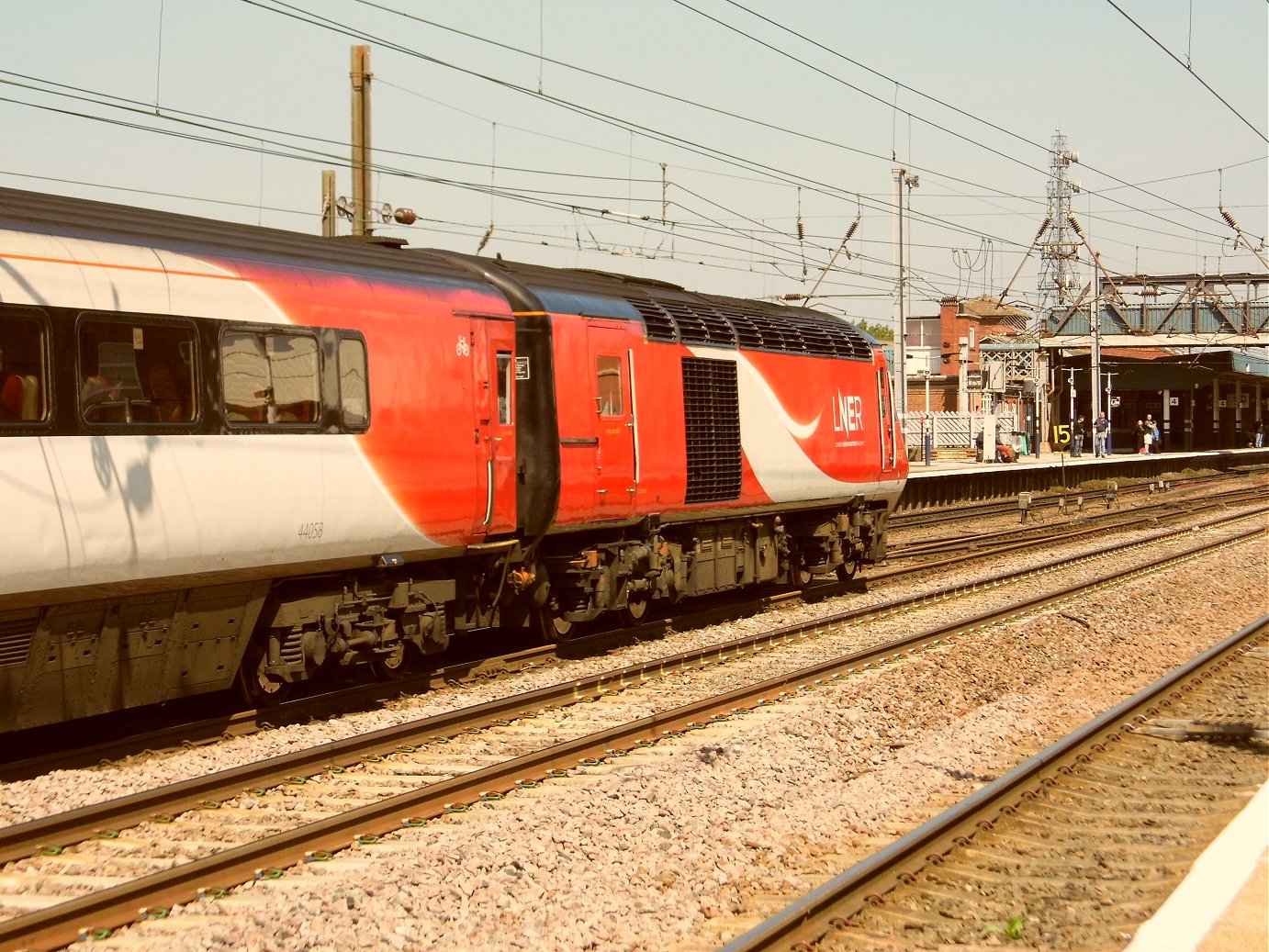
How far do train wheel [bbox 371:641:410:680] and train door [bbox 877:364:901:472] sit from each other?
33.3 feet

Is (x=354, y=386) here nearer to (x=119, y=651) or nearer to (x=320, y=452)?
(x=320, y=452)

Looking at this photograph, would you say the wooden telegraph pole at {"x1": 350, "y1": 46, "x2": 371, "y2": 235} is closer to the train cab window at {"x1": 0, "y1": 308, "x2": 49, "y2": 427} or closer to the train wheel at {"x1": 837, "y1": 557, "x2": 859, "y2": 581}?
the train wheel at {"x1": 837, "y1": 557, "x2": 859, "y2": 581}

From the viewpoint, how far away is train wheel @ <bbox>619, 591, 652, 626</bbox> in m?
16.2

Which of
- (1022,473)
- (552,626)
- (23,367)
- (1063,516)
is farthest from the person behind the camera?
(1022,473)

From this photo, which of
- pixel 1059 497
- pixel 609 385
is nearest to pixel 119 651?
pixel 609 385

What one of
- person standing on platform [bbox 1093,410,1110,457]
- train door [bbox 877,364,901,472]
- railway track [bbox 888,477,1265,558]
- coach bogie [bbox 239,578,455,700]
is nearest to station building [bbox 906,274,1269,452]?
person standing on platform [bbox 1093,410,1110,457]

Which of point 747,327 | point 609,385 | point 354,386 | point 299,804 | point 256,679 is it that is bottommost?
point 299,804

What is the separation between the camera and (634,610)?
16453 millimetres

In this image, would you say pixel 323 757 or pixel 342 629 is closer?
pixel 323 757

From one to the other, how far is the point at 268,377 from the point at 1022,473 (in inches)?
1482

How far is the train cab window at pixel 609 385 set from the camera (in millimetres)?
14812

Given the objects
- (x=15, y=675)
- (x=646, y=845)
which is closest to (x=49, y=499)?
(x=15, y=675)

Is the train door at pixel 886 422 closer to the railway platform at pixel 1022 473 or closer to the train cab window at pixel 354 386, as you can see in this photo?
the train cab window at pixel 354 386

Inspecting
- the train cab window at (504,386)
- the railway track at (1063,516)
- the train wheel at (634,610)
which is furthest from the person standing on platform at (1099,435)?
the train cab window at (504,386)
